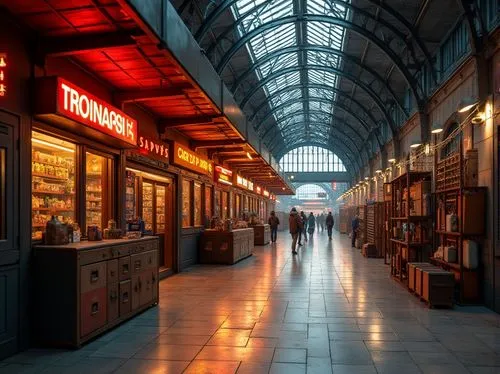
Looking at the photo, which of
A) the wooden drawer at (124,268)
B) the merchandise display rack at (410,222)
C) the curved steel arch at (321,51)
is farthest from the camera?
the curved steel arch at (321,51)

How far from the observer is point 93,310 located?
5.05 metres

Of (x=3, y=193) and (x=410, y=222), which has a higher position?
(x=3, y=193)

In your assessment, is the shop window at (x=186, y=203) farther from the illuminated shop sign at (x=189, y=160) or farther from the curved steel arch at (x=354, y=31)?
the curved steel arch at (x=354, y=31)

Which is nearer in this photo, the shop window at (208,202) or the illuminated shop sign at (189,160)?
the illuminated shop sign at (189,160)

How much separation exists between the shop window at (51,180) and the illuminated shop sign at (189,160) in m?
3.70

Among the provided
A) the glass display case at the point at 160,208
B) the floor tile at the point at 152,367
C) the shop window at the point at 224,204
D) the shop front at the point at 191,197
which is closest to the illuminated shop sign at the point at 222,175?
the shop front at the point at 191,197

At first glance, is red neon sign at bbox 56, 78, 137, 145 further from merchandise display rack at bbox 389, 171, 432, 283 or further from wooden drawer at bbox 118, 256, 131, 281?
merchandise display rack at bbox 389, 171, 432, 283

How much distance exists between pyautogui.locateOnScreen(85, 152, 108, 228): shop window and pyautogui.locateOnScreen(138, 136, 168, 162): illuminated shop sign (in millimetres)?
1253

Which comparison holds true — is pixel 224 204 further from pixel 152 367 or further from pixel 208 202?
pixel 152 367

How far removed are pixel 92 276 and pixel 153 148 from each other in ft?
13.3

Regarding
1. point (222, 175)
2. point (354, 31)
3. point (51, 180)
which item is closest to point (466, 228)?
point (51, 180)

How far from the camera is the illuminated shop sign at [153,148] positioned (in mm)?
8148

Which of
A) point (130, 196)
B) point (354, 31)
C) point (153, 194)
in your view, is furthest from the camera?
point (354, 31)

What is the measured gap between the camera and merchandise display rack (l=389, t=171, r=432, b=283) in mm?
9195
